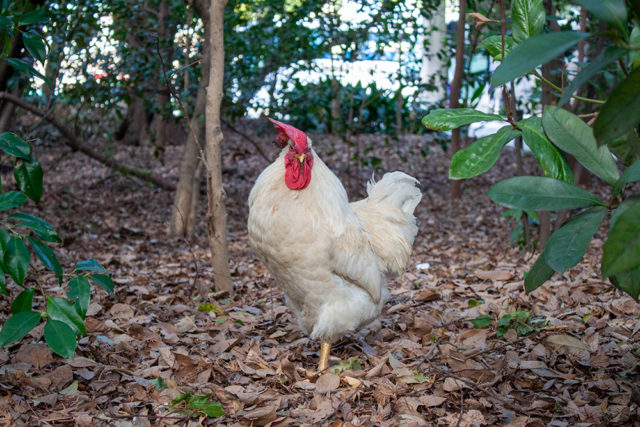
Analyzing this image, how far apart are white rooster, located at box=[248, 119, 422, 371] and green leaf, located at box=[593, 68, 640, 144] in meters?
2.22

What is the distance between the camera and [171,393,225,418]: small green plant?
2.77m

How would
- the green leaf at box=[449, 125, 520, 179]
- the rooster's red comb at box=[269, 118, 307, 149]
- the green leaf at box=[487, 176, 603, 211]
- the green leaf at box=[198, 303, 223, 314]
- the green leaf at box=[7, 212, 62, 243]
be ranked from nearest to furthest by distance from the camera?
1. the green leaf at box=[487, 176, 603, 211]
2. the green leaf at box=[449, 125, 520, 179]
3. the green leaf at box=[7, 212, 62, 243]
4. the rooster's red comb at box=[269, 118, 307, 149]
5. the green leaf at box=[198, 303, 223, 314]

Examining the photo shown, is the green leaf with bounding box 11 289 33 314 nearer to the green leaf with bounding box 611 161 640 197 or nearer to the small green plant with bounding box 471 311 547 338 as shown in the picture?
the green leaf with bounding box 611 161 640 197

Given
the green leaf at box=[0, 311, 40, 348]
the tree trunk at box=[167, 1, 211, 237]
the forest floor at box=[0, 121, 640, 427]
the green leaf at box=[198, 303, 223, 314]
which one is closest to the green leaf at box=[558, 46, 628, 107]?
the forest floor at box=[0, 121, 640, 427]

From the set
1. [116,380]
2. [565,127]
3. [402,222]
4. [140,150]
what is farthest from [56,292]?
[140,150]

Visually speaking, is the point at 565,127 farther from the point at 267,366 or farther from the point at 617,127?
the point at 267,366

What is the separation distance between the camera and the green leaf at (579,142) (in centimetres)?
170

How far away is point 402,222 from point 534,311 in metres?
1.14

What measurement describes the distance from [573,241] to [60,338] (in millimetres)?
1862

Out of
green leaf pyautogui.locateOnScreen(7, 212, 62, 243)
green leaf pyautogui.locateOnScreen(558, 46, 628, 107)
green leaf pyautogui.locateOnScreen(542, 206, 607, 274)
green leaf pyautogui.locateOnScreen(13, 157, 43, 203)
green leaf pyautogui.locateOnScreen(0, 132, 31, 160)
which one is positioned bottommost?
green leaf pyautogui.locateOnScreen(7, 212, 62, 243)

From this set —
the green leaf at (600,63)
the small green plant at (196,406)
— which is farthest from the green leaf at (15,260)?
the green leaf at (600,63)

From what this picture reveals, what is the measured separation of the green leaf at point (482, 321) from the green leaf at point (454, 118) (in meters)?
2.34

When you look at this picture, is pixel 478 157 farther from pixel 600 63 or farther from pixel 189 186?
pixel 189 186

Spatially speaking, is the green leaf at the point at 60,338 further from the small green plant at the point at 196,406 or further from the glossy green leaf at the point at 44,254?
the small green plant at the point at 196,406
